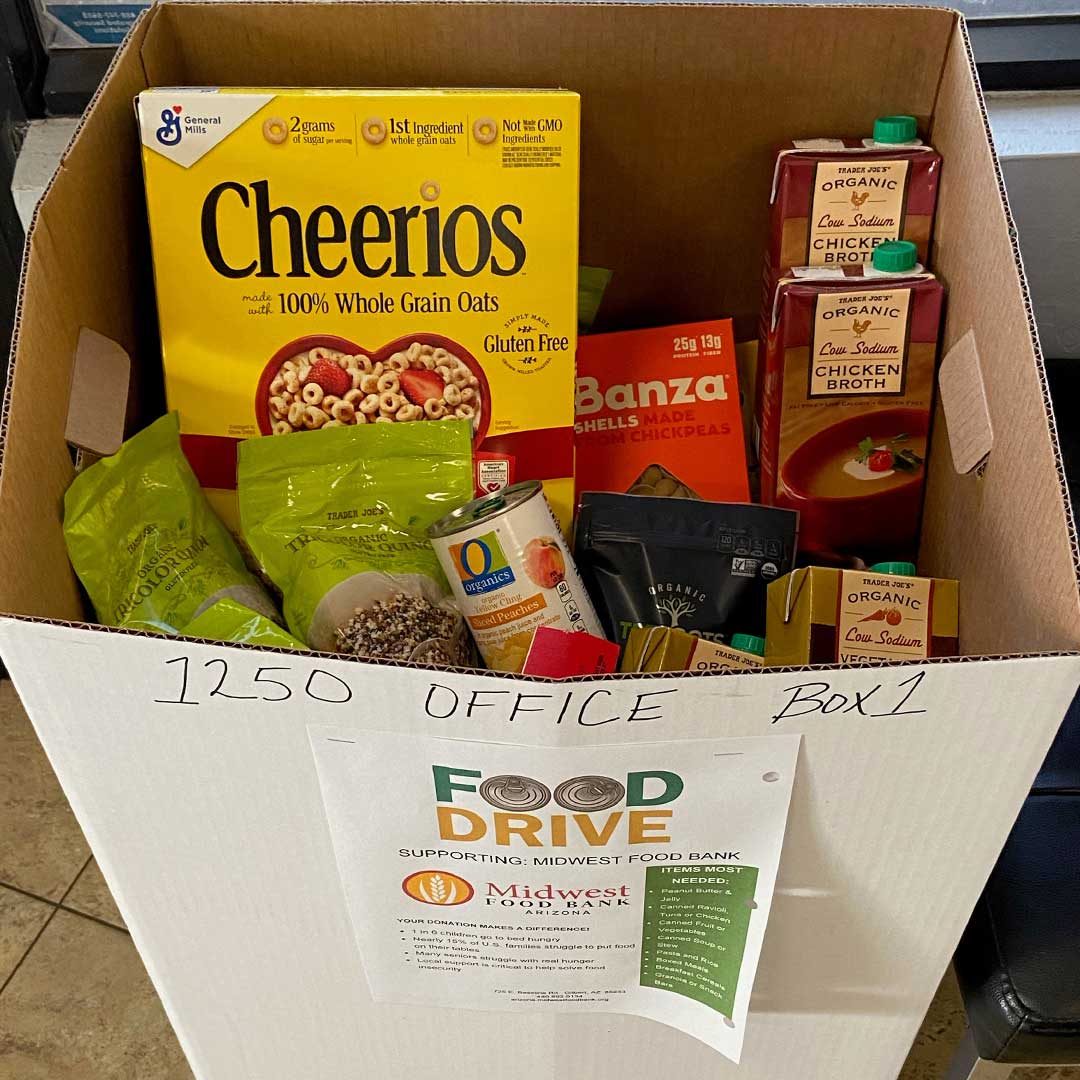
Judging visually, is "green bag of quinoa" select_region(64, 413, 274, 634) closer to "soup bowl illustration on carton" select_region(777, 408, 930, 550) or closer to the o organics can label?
the o organics can label

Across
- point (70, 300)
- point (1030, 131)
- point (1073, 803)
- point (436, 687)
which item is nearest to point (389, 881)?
point (436, 687)

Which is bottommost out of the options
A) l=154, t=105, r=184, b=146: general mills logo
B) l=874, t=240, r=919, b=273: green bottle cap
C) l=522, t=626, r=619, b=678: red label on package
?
l=522, t=626, r=619, b=678: red label on package

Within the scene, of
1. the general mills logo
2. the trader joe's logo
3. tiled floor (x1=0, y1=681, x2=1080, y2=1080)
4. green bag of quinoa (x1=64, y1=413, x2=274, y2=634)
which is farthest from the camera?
tiled floor (x1=0, y1=681, x2=1080, y2=1080)

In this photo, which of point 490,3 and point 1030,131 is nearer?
point 490,3

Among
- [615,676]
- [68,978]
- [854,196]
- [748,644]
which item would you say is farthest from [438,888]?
[68,978]

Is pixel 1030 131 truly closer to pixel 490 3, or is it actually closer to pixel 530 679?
pixel 490 3

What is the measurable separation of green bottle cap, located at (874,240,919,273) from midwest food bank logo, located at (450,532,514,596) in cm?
40

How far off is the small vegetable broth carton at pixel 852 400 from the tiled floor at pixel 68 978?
0.59 metres

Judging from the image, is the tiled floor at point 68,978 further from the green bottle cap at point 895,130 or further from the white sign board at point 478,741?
the green bottle cap at point 895,130

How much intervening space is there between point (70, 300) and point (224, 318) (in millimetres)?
146

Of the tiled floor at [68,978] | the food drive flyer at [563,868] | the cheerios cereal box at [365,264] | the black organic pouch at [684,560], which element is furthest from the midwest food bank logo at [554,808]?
the tiled floor at [68,978]

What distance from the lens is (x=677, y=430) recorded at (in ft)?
3.29

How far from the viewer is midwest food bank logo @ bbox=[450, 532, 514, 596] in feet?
2.53

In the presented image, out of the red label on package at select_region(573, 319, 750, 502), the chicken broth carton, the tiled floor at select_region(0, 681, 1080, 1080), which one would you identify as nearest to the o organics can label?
the red label on package at select_region(573, 319, 750, 502)
